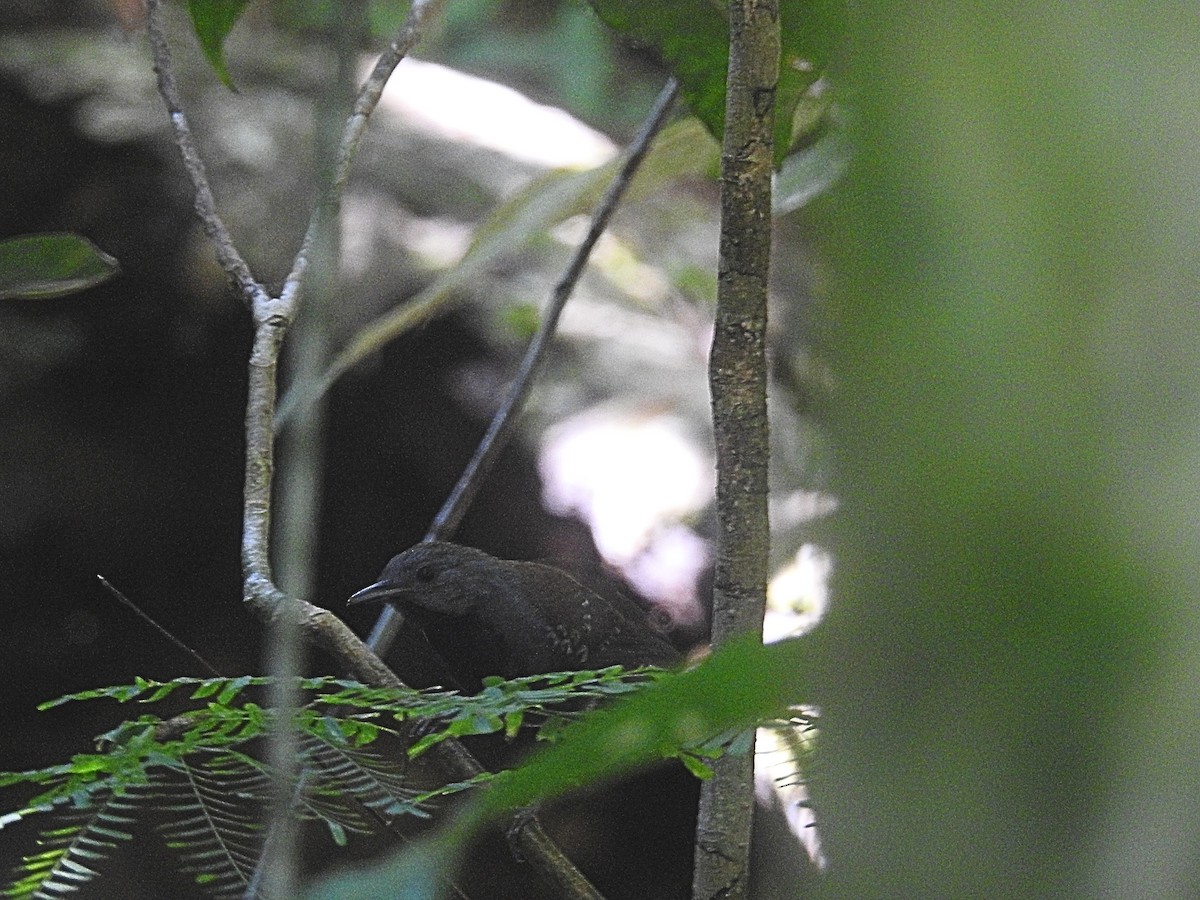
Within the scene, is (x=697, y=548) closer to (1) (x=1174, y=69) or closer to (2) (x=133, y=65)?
(2) (x=133, y=65)

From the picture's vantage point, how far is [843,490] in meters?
0.38

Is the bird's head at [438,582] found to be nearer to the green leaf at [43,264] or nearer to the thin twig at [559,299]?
the thin twig at [559,299]

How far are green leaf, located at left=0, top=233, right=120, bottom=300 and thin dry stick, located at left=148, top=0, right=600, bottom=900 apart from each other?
0.14m

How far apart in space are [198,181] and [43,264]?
0.19m

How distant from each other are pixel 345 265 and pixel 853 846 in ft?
9.10

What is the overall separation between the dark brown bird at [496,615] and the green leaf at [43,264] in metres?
0.65

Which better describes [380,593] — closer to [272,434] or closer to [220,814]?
[272,434]

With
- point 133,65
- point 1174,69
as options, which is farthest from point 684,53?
point 133,65

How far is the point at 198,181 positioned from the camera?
4.56 ft

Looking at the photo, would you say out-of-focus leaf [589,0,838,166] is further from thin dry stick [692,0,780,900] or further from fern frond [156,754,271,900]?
fern frond [156,754,271,900]

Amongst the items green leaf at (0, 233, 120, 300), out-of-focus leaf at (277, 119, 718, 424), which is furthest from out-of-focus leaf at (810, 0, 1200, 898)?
out-of-focus leaf at (277, 119, 718, 424)

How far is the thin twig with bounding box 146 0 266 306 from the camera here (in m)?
1.36

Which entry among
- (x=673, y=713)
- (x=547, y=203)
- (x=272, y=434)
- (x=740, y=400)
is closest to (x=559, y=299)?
(x=547, y=203)

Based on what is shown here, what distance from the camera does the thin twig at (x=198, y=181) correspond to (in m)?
1.36
